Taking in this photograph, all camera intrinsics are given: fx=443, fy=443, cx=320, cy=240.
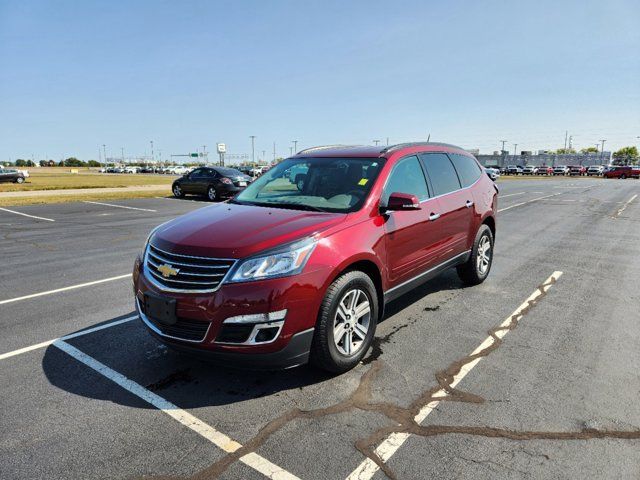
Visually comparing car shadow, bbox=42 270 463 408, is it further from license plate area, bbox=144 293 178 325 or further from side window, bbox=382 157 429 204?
side window, bbox=382 157 429 204

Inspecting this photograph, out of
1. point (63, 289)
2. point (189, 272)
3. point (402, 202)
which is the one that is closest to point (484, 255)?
point (402, 202)

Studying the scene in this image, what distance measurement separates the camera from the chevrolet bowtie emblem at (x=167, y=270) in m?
3.21

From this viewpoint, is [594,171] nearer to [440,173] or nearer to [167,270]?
[440,173]

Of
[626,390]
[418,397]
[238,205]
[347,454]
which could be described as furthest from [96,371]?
[626,390]

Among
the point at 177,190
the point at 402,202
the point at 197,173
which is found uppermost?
the point at 197,173

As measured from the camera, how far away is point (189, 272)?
3.15m

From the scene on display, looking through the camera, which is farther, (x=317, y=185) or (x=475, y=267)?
(x=475, y=267)

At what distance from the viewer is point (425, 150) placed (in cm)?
502

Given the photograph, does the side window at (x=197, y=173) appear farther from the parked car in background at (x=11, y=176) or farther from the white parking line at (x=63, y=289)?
the parked car in background at (x=11, y=176)

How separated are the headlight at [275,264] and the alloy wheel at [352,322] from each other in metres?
0.51

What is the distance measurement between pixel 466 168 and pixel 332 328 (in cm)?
359

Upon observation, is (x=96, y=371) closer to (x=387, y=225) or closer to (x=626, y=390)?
(x=387, y=225)

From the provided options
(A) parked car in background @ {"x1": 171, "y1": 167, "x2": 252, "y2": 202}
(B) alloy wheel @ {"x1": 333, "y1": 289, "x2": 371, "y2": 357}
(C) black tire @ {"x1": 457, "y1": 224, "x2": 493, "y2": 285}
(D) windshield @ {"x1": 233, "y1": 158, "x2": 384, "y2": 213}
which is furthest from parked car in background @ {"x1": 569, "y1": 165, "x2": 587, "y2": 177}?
(B) alloy wheel @ {"x1": 333, "y1": 289, "x2": 371, "y2": 357}

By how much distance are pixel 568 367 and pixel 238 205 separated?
326cm
